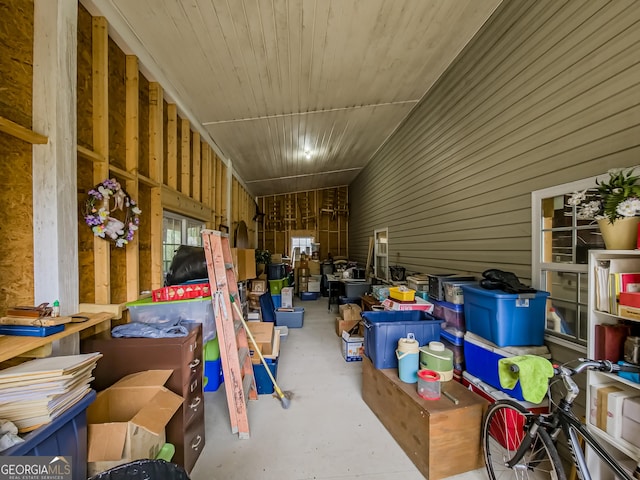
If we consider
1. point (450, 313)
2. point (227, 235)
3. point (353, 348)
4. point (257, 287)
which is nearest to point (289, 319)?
point (257, 287)

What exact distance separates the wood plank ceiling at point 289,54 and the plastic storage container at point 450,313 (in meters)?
2.97

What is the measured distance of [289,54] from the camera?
2.75 metres

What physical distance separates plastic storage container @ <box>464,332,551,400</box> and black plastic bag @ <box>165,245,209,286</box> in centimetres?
286

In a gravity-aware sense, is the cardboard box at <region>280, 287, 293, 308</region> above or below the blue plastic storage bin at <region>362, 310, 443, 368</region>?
below

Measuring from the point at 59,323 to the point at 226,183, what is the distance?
178 inches

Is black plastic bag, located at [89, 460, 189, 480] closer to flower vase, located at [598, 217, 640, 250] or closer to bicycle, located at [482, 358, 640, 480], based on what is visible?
bicycle, located at [482, 358, 640, 480]

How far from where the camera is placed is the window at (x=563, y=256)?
1923mm

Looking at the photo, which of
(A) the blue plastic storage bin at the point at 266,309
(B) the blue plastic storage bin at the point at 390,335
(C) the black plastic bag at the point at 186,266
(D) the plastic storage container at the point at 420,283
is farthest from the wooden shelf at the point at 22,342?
(A) the blue plastic storage bin at the point at 266,309

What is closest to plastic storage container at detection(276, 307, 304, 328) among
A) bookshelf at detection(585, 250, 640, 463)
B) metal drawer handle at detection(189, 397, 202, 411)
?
metal drawer handle at detection(189, 397, 202, 411)

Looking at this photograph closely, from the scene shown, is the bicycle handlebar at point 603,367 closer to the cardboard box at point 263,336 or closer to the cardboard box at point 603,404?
the cardboard box at point 603,404

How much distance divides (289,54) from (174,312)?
2866mm

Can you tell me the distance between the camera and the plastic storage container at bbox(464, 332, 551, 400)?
2.06 meters

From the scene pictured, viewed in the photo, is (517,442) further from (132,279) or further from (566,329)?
(132,279)

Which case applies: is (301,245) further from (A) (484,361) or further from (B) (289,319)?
(A) (484,361)
